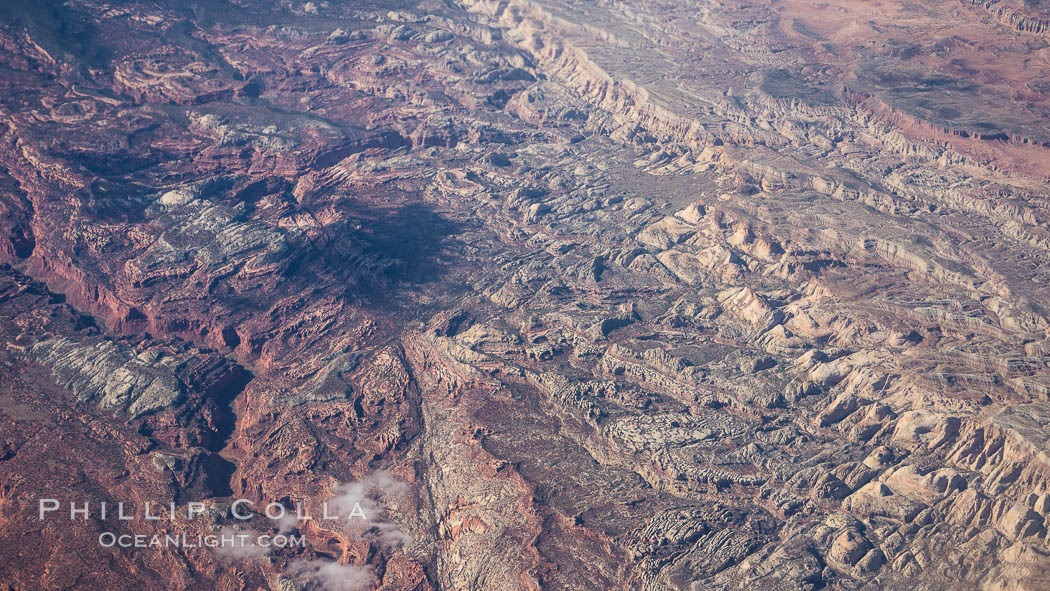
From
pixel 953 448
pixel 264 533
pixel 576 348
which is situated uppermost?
pixel 953 448

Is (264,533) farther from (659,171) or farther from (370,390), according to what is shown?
(659,171)

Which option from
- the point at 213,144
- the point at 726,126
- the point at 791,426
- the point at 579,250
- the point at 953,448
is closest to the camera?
the point at 953,448

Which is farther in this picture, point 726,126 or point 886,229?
point 726,126

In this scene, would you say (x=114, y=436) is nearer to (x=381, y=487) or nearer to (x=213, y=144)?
(x=381, y=487)

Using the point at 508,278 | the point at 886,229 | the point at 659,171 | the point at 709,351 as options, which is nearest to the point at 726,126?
the point at 659,171

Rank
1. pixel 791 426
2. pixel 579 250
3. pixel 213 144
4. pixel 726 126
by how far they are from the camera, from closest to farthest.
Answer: pixel 791 426
pixel 579 250
pixel 213 144
pixel 726 126

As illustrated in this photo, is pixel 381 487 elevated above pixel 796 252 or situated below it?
below
